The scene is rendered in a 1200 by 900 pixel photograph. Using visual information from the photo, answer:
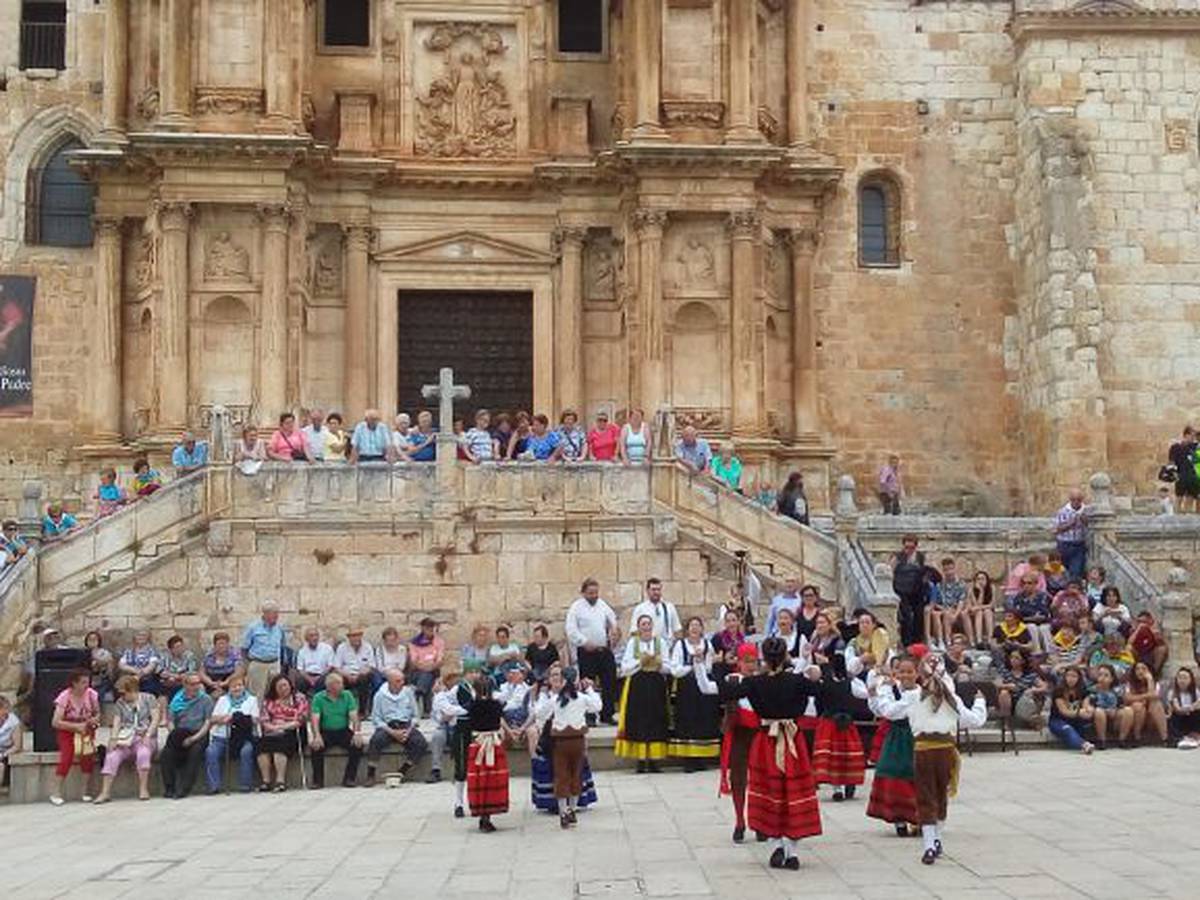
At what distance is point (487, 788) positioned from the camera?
14.5 meters

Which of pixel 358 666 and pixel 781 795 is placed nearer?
pixel 781 795

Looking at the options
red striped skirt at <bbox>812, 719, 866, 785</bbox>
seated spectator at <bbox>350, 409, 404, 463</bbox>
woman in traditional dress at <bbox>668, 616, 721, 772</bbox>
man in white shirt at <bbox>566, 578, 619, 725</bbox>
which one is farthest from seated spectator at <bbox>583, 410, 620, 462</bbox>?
red striped skirt at <bbox>812, 719, 866, 785</bbox>

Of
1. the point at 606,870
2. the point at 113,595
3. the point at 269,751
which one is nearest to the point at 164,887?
the point at 606,870

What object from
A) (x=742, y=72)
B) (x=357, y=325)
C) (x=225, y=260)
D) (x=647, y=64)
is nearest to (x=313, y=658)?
(x=225, y=260)

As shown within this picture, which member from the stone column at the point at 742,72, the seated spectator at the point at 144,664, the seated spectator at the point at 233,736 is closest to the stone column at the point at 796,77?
the stone column at the point at 742,72

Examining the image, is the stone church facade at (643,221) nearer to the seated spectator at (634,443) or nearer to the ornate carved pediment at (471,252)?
the ornate carved pediment at (471,252)

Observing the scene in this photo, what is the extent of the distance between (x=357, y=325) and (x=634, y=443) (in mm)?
7073

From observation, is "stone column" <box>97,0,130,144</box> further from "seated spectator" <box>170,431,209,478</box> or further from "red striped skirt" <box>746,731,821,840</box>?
"red striped skirt" <box>746,731,821,840</box>

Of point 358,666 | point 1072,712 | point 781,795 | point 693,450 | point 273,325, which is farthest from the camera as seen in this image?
point 273,325

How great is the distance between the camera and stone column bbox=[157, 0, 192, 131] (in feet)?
90.8

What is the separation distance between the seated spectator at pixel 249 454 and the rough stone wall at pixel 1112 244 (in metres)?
13.2

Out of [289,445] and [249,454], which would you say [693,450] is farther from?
[249,454]

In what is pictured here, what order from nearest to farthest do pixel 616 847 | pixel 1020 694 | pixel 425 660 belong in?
pixel 616 847 < pixel 1020 694 < pixel 425 660

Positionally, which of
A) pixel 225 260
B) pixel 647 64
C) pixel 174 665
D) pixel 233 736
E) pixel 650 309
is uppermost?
pixel 647 64
